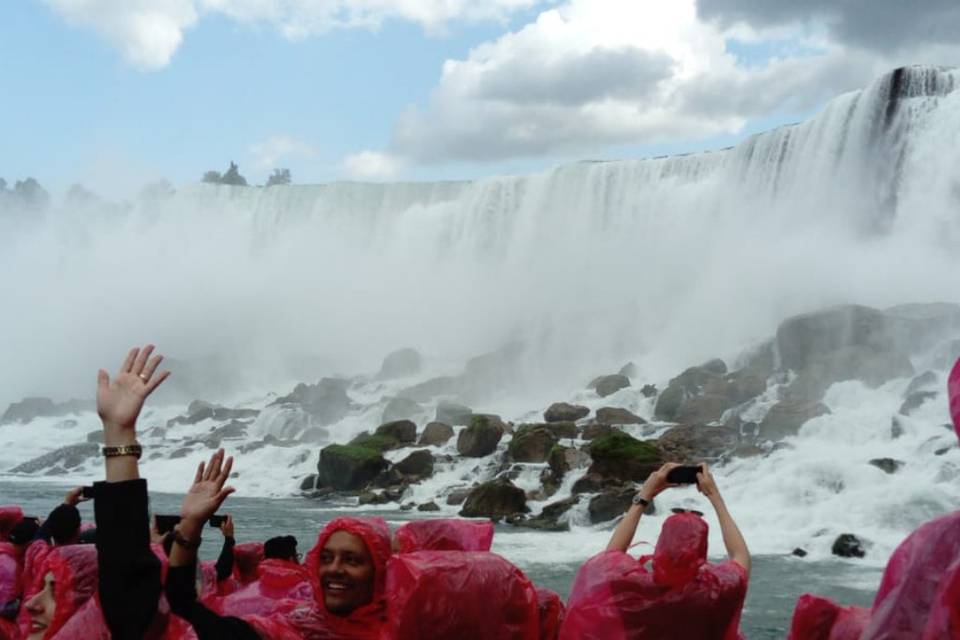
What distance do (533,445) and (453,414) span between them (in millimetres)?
7052

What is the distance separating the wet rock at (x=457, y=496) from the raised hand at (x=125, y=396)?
17.0 metres

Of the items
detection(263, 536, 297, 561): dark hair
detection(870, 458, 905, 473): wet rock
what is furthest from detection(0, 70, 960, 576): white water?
detection(263, 536, 297, 561): dark hair

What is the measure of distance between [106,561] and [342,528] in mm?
728

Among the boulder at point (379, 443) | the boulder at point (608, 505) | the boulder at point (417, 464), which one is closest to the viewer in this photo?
the boulder at point (608, 505)

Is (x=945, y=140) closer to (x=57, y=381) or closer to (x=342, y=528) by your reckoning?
(x=342, y=528)

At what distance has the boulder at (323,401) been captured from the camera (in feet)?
107

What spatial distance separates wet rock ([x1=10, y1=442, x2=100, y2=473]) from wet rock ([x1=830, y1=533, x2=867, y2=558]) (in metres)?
23.4

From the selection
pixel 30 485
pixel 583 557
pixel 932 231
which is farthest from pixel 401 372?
pixel 583 557

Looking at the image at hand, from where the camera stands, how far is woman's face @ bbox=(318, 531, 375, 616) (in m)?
2.41

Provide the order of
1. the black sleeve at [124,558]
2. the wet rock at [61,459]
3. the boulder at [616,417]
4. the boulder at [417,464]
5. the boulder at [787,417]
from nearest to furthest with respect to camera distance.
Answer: the black sleeve at [124,558]
the boulder at [787,417]
the boulder at [417,464]
the boulder at [616,417]
the wet rock at [61,459]

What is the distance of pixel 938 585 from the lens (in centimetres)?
118

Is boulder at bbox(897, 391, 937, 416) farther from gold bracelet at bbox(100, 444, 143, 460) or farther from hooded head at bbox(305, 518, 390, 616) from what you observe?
gold bracelet at bbox(100, 444, 143, 460)

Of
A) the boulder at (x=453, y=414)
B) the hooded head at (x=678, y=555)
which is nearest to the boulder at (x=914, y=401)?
the boulder at (x=453, y=414)

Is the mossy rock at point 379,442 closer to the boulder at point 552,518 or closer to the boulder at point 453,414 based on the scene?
the boulder at point 453,414
